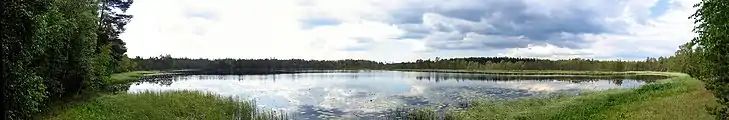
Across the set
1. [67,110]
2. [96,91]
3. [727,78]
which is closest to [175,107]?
[67,110]

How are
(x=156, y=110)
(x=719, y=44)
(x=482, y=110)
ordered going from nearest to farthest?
(x=719, y=44) < (x=156, y=110) < (x=482, y=110)

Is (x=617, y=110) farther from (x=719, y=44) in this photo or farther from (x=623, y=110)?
(x=719, y=44)

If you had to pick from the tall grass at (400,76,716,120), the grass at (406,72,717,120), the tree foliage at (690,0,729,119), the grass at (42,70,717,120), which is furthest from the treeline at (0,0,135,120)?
the tree foliage at (690,0,729,119)

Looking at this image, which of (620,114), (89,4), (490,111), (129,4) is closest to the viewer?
(620,114)

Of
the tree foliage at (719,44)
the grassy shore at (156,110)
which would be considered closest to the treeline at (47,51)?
the grassy shore at (156,110)

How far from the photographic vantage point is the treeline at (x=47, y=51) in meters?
16.0

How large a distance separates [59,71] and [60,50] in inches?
53.4

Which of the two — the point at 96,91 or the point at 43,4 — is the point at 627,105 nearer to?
the point at 43,4

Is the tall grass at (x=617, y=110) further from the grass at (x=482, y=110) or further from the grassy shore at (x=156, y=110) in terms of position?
the grassy shore at (x=156, y=110)

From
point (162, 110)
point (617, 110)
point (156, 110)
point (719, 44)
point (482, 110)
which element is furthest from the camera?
point (482, 110)

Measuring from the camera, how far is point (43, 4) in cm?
1738

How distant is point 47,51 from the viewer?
24.3 metres

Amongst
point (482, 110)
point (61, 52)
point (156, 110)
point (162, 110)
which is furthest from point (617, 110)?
point (61, 52)

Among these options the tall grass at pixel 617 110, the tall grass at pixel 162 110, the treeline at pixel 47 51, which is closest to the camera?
the treeline at pixel 47 51
